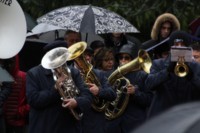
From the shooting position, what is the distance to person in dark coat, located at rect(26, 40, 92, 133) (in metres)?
7.72

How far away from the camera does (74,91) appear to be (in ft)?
25.4

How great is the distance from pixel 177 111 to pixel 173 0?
29.1 feet

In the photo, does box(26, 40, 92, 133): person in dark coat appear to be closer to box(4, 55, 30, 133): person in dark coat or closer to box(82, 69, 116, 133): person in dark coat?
box(82, 69, 116, 133): person in dark coat

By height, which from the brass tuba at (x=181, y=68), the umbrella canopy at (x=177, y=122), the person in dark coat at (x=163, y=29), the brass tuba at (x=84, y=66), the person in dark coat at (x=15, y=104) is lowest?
the person in dark coat at (x=15, y=104)

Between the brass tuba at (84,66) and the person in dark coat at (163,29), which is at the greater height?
the brass tuba at (84,66)

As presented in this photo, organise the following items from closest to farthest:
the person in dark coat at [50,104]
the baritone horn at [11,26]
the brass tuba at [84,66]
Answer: the person in dark coat at [50,104] < the brass tuba at [84,66] < the baritone horn at [11,26]

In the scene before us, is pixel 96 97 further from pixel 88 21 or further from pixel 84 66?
pixel 88 21

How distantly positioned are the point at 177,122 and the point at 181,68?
13.3ft

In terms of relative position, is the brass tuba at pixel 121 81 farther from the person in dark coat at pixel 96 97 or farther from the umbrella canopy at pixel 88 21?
the umbrella canopy at pixel 88 21

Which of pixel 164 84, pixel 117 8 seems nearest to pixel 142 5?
pixel 117 8

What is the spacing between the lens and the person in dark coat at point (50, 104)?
7.72m

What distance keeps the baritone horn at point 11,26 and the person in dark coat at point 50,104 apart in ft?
2.89

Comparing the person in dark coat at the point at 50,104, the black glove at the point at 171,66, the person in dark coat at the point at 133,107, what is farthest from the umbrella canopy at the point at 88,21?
the black glove at the point at 171,66

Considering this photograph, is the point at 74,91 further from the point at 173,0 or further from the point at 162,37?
the point at 173,0
